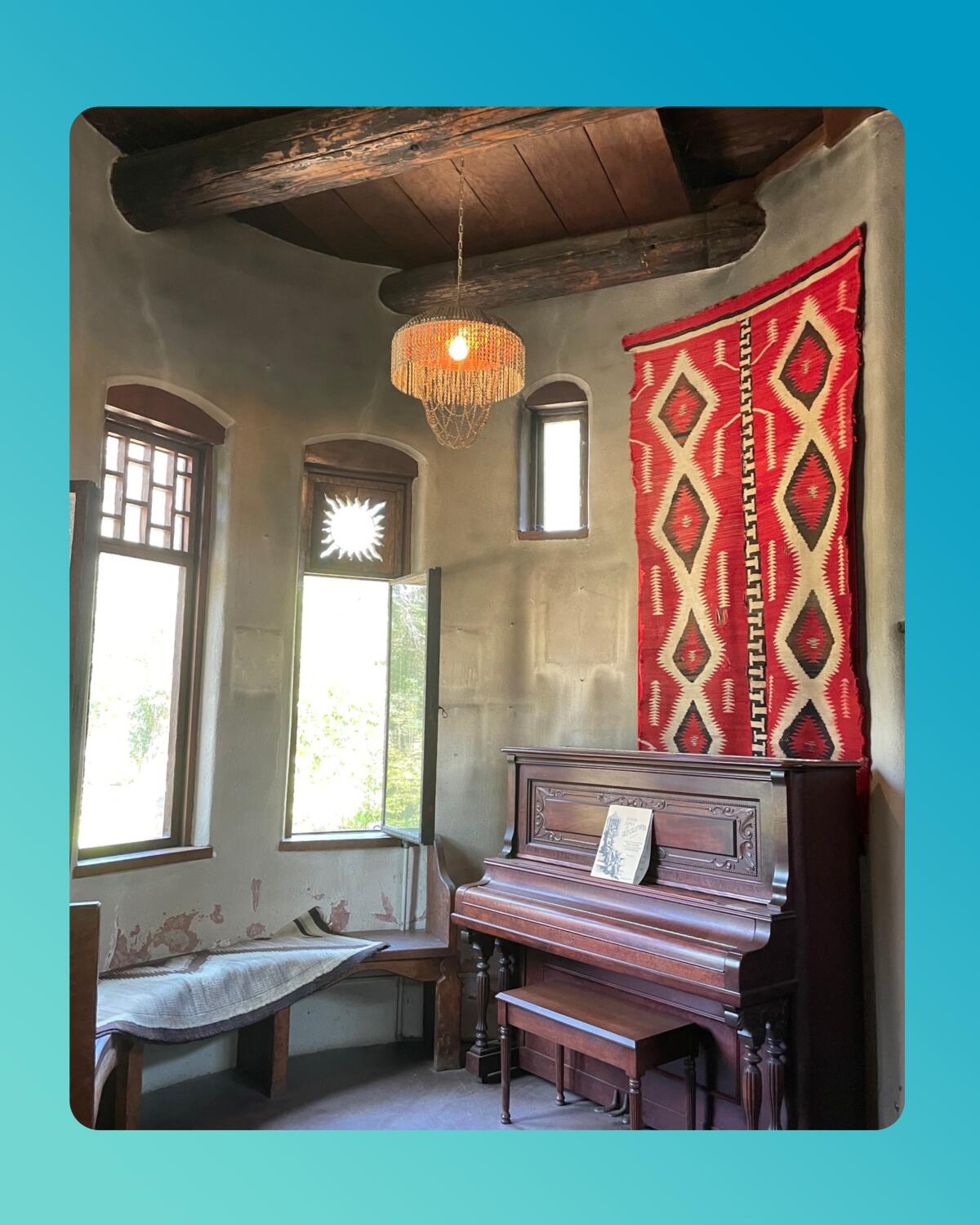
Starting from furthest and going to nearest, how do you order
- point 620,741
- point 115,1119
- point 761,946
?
point 620,741, point 115,1119, point 761,946

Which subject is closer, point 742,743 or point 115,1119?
point 115,1119

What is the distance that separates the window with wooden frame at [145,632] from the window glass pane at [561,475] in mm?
1126

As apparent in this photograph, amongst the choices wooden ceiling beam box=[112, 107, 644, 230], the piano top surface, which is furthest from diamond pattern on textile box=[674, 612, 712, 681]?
wooden ceiling beam box=[112, 107, 644, 230]

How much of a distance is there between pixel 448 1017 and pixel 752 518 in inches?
77.9

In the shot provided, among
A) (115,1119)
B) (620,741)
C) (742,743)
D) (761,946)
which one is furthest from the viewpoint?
(620,741)

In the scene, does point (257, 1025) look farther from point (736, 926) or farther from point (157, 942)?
point (736, 926)

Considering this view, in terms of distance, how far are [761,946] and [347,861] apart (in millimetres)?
1564

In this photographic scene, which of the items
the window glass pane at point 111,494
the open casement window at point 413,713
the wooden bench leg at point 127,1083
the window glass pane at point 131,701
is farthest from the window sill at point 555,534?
Answer: the wooden bench leg at point 127,1083

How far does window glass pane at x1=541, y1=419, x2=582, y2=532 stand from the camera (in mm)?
3314

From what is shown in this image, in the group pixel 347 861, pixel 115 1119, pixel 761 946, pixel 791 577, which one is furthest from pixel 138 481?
pixel 761 946

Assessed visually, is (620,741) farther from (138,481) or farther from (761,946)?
(138,481)

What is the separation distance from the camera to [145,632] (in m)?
2.61

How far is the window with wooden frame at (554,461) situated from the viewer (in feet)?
10.9

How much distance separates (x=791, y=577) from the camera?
110 inches
